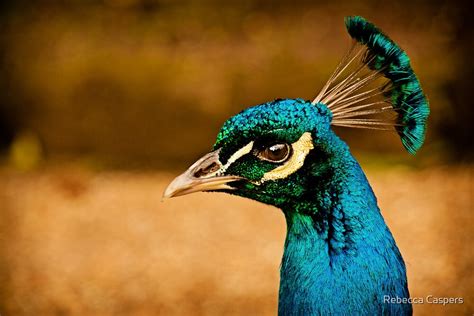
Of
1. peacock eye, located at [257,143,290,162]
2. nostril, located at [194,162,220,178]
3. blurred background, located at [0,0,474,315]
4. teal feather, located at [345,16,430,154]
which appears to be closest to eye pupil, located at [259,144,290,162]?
peacock eye, located at [257,143,290,162]

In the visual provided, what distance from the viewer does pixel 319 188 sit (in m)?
1.52

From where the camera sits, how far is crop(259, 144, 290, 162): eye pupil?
4.89 ft

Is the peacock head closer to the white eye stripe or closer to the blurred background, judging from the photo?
the white eye stripe

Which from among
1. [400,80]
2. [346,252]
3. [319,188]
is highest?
[400,80]

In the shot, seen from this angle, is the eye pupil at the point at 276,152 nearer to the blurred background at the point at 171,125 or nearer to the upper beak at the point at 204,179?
the upper beak at the point at 204,179

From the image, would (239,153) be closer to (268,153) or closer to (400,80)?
(268,153)

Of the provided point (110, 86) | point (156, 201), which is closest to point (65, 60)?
point (110, 86)

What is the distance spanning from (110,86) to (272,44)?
41.7 inches

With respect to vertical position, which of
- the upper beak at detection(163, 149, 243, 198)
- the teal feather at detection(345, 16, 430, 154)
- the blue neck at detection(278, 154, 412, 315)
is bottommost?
the blue neck at detection(278, 154, 412, 315)

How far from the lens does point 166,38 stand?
172 inches

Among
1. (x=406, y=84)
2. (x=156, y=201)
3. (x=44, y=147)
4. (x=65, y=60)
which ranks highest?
(x=65, y=60)

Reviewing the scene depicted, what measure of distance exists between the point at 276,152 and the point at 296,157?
0.05 meters

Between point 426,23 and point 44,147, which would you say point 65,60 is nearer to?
point 44,147

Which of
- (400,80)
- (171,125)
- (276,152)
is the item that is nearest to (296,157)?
(276,152)
